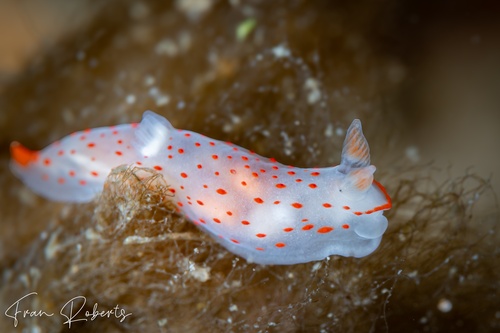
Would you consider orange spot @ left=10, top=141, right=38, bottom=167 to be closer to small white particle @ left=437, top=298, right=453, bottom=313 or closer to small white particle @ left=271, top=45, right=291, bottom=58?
small white particle @ left=271, top=45, right=291, bottom=58

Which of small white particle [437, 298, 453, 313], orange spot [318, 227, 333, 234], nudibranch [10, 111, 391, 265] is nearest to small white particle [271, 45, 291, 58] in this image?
nudibranch [10, 111, 391, 265]

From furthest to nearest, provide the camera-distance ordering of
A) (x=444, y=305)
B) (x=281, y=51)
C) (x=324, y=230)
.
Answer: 1. (x=281, y=51)
2. (x=444, y=305)
3. (x=324, y=230)

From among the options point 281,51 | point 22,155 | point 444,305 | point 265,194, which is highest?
→ point 281,51

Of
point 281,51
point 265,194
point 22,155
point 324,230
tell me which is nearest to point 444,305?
point 324,230

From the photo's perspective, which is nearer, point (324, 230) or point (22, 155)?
point (324, 230)

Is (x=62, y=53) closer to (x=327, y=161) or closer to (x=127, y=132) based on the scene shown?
(x=127, y=132)

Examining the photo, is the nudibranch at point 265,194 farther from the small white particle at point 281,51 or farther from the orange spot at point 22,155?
the small white particle at point 281,51

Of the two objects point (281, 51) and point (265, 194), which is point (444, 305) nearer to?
point (265, 194)

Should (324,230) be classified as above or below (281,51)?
below
